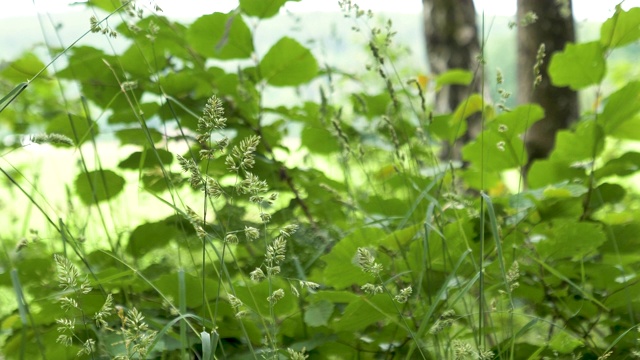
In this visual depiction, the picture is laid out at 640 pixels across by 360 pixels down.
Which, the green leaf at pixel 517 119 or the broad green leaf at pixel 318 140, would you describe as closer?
the green leaf at pixel 517 119

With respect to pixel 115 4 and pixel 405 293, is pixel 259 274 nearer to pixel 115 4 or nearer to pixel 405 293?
pixel 405 293

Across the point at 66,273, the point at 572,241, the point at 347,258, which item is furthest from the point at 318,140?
the point at 66,273

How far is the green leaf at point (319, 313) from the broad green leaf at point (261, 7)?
589 mm

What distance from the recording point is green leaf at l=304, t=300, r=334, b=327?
118cm

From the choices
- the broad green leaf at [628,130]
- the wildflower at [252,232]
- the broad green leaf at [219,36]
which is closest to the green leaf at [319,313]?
the wildflower at [252,232]

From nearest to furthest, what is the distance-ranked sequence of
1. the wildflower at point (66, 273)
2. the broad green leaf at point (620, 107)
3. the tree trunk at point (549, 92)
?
the wildflower at point (66, 273) < the broad green leaf at point (620, 107) < the tree trunk at point (549, 92)

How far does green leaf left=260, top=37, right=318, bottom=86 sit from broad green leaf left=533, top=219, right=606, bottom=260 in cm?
57

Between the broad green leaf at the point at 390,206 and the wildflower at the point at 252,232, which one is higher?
the wildflower at the point at 252,232

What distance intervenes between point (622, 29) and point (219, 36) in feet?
2.46

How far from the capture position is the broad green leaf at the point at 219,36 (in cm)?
150

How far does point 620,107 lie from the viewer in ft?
4.72

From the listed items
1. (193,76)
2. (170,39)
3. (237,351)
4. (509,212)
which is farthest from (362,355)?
(170,39)

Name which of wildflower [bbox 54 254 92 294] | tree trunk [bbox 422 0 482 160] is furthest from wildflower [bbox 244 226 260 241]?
tree trunk [bbox 422 0 482 160]

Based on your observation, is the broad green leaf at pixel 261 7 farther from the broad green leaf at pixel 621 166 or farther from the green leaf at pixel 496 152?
the broad green leaf at pixel 621 166
